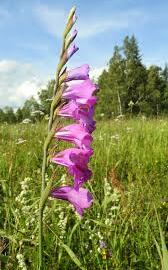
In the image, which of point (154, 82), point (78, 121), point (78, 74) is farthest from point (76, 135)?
point (154, 82)

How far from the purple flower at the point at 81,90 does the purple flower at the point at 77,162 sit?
0.18 meters

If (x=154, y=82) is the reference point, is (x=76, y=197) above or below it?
below

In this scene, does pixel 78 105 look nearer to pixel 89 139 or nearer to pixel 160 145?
pixel 89 139

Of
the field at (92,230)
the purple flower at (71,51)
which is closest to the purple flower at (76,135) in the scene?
the purple flower at (71,51)

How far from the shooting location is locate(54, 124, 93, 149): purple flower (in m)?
1.60

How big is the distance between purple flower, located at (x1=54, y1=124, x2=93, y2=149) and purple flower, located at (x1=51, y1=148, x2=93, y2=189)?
0.9 inches

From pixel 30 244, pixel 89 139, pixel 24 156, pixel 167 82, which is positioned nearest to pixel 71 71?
pixel 89 139

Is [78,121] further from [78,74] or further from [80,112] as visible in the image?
[78,74]

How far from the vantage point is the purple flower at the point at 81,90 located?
1604 mm

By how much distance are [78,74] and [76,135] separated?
207 mm

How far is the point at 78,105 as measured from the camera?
1.61 meters

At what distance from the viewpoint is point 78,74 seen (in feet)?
5.38

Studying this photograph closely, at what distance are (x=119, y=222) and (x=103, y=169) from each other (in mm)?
1756

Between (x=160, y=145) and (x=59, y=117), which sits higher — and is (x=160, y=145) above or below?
below
